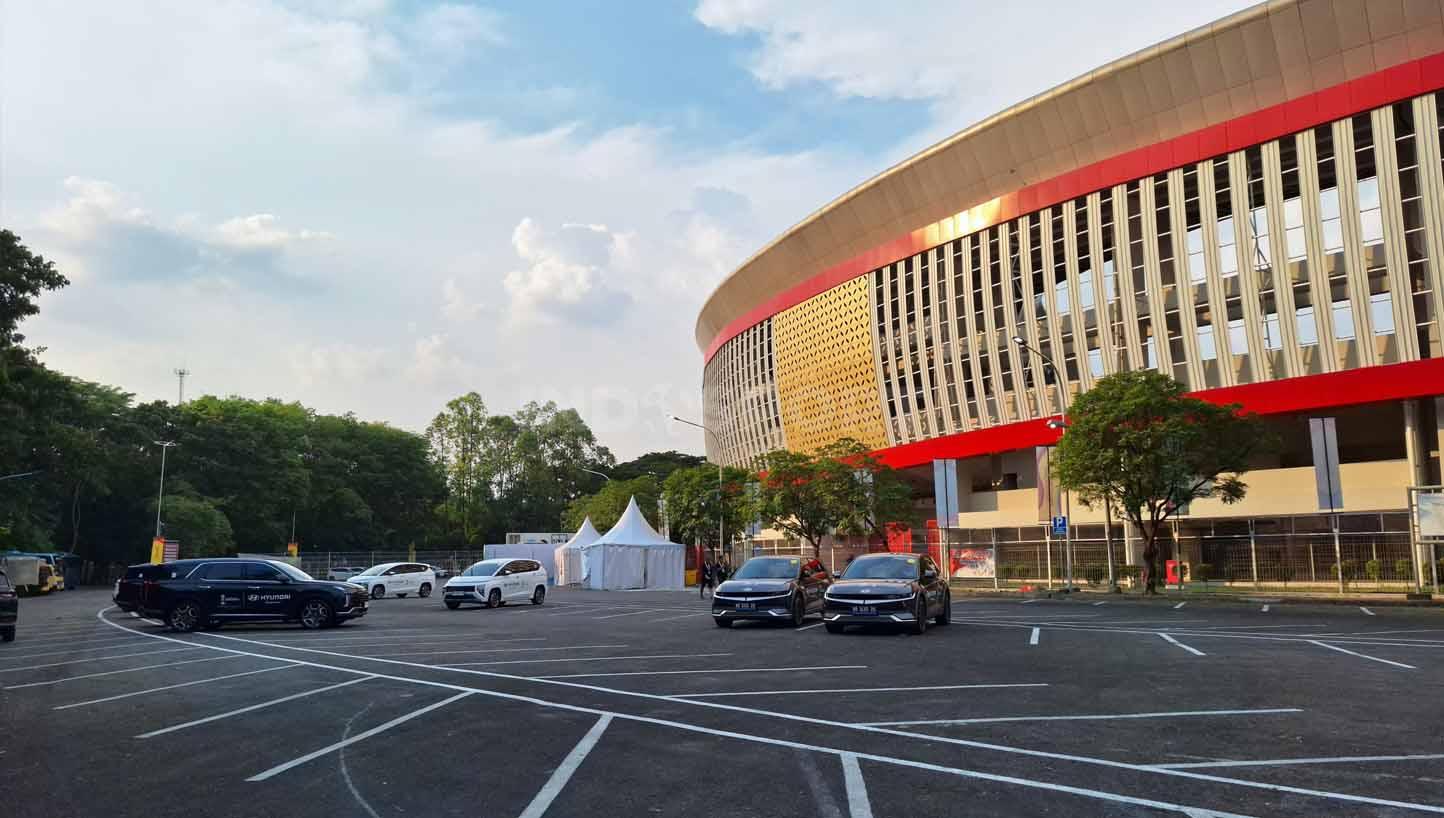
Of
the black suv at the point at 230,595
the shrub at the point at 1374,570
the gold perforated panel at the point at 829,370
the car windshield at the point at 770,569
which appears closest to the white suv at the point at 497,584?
the black suv at the point at 230,595

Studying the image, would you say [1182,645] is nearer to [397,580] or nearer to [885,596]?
[885,596]

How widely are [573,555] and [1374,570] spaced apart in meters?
34.1

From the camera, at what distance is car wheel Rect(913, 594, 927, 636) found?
1773 cm

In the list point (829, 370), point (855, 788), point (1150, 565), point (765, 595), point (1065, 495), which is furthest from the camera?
point (829, 370)

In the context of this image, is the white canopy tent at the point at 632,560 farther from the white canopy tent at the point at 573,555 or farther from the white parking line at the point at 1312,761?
the white parking line at the point at 1312,761

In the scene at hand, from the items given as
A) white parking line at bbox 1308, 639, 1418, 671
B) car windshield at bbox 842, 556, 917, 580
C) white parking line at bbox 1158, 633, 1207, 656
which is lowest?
white parking line at bbox 1158, 633, 1207, 656

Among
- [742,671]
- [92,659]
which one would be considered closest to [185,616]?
[92,659]

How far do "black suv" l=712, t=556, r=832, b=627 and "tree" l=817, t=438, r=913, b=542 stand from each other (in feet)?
75.2

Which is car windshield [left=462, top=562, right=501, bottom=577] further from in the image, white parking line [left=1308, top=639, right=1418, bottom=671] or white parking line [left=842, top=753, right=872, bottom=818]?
white parking line [left=842, top=753, right=872, bottom=818]

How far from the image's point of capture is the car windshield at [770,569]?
20547 mm

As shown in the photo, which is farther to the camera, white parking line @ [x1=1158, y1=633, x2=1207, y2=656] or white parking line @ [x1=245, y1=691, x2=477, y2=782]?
white parking line @ [x1=1158, y1=633, x2=1207, y2=656]

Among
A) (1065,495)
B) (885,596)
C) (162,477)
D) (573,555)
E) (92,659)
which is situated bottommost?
(92,659)

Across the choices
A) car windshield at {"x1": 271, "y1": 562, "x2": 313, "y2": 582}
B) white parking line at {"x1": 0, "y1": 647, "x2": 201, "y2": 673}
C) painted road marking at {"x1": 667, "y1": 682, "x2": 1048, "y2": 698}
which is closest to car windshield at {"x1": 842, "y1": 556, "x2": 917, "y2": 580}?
painted road marking at {"x1": 667, "y1": 682, "x2": 1048, "y2": 698}

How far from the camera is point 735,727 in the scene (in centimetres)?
854
